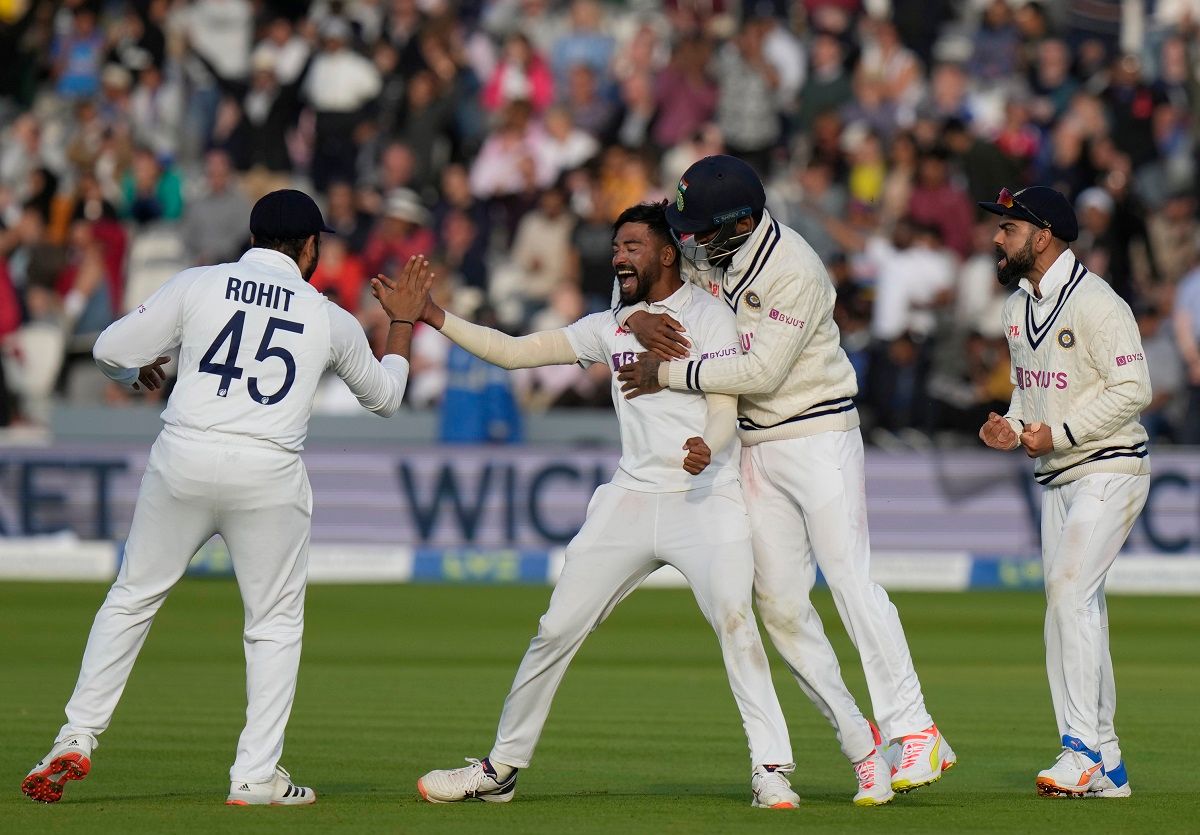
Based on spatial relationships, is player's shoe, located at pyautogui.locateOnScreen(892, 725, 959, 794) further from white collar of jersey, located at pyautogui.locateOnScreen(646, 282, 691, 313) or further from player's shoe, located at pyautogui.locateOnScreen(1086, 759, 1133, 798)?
white collar of jersey, located at pyautogui.locateOnScreen(646, 282, 691, 313)

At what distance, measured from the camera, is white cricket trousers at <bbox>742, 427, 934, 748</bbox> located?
25.3 feet

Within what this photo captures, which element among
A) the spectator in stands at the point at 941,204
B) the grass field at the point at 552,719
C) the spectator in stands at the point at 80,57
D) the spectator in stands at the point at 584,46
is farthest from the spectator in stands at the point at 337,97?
the grass field at the point at 552,719

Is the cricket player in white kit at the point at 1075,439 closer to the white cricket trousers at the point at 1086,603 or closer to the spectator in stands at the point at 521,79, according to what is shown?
the white cricket trousers at the point at 1086,603

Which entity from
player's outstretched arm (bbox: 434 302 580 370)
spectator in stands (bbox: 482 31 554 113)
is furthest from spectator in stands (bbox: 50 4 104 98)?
player's outstretched arm (bbox: 434 302 580 370)

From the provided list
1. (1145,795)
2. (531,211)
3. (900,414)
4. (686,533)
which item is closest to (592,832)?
(686,533)

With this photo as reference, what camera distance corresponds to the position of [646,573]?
7672 millimetres

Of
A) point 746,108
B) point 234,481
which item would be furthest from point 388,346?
point 746,108

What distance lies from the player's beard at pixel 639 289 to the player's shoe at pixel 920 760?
6.30 ft

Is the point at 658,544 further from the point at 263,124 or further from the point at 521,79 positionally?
the point at 263,124

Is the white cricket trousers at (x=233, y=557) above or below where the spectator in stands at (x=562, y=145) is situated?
below

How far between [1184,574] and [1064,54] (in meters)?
6.52

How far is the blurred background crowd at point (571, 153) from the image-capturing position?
18.5 metres

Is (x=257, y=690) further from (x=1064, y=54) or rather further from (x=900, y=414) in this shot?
(x=1064, y=54)

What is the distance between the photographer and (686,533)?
7.52m
